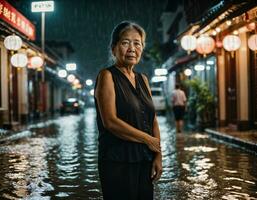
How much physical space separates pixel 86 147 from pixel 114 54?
11829 mm

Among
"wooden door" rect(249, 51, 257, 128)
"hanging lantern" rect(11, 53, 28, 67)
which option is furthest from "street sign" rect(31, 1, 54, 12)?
"wooden door" rect(249, 51, 257, 128)

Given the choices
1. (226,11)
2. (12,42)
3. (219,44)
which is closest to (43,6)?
(12,42)

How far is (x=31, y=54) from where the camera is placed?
28906 mm

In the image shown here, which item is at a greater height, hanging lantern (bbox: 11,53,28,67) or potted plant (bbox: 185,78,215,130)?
hanging lantern (bbox: 11,53,28,67)

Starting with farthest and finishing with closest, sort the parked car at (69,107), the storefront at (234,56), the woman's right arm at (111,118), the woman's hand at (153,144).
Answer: the parked car at (69,107)
the storefront at (234,56)
the woman's hand at (153,144)
the woman's right arm at (111,118)

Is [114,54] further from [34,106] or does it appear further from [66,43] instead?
[66,43]

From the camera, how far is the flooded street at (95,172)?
25.3 ft

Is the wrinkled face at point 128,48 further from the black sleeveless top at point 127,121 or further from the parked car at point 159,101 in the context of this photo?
the parked car at point 159,101

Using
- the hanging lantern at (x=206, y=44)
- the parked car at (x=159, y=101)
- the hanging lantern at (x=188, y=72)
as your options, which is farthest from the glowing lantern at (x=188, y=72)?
the parked car at (x=159, y=101)

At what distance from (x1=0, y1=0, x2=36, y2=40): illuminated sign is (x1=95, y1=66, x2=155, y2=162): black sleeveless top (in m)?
16.6

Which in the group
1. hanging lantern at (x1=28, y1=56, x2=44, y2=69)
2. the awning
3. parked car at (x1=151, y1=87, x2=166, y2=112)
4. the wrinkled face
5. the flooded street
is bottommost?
the flooded street

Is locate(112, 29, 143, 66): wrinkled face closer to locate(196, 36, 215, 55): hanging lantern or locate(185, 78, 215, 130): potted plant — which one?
locate(196, 36, 215, 55): hanging lantern

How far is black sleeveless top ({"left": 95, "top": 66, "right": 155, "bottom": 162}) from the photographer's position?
3.33 meters

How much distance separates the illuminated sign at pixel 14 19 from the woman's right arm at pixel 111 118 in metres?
16.6
